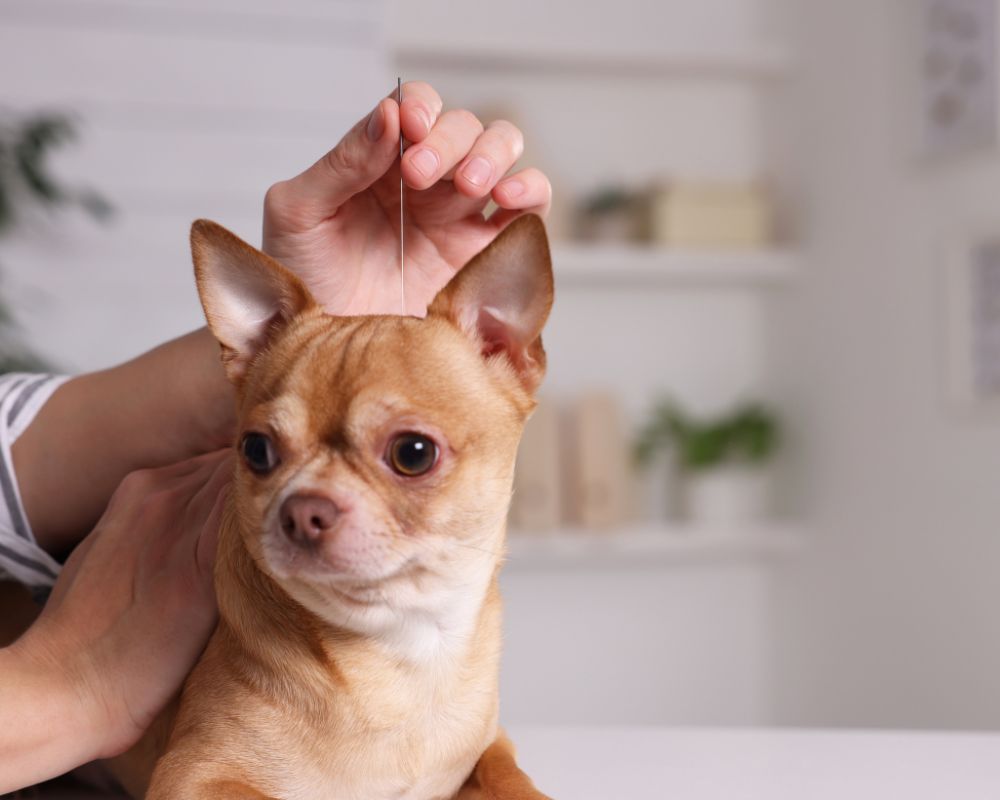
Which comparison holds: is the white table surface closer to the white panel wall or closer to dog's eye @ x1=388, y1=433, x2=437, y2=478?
dog's eye @ x1=388, y1=433, x2=437, y2=478

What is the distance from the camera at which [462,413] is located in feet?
3.02

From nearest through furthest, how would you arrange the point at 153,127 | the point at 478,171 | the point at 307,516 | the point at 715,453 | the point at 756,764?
1. the point at 307,516
2. the point at 478,171
3. the point at 756,764
4. the point at 153,127
5. the point at 715,453

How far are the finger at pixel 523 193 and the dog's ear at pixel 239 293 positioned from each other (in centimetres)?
22

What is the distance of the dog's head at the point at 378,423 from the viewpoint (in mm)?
853

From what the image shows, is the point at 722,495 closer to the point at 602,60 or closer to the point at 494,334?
the point at 602,60

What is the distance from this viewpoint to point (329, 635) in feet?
3.01

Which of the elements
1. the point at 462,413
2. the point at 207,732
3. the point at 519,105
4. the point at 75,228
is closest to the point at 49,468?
the point at 207,732

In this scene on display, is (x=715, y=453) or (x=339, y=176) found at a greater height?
(x=339, y=176)

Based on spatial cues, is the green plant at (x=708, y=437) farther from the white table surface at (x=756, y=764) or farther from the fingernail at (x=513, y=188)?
the fingernail at (x=513, y=188)

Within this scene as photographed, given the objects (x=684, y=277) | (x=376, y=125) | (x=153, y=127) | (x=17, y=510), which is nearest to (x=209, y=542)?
(x=17, y=510)

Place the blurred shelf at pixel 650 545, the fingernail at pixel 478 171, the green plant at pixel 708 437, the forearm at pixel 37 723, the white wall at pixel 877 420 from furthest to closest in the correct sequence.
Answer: the green plant at pixel 708 437 < the blurred shelf at pixel 650 545 < the white wall at pixel 877 420 < the fingernail at pixel 478 171 < the forearm at pixel 37 723

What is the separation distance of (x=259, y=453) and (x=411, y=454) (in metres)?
0.12

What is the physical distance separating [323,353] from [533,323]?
0.19 m

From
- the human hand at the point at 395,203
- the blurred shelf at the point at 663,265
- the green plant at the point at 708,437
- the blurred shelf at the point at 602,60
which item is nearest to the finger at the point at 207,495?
the human hand at the point at 395,203
